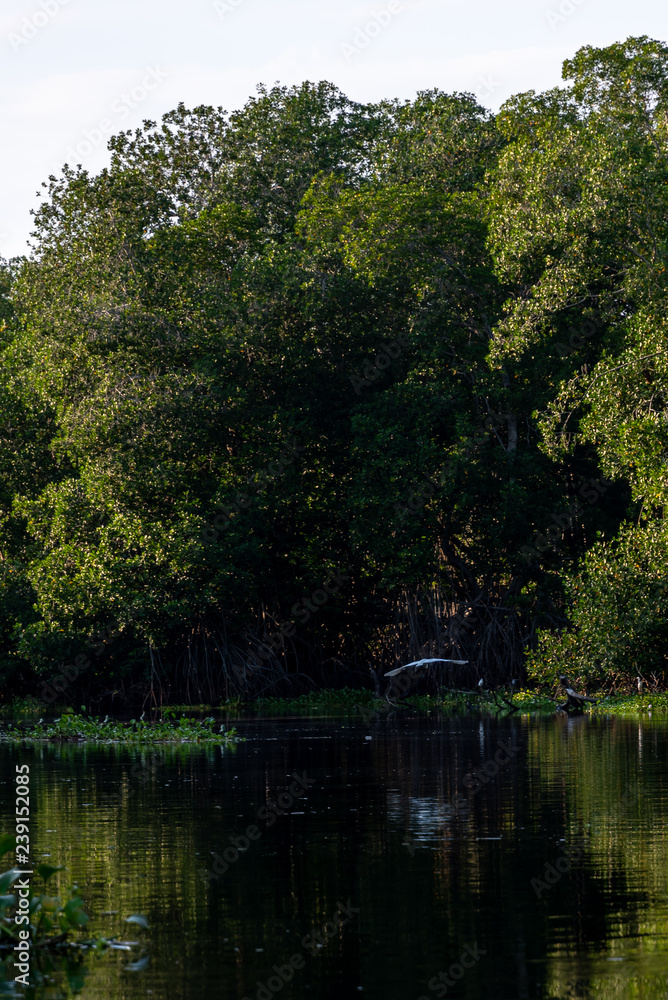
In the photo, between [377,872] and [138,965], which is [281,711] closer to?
[377,872]

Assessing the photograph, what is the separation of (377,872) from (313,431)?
29.2 metres

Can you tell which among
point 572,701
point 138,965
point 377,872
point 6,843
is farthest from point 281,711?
point 138,965

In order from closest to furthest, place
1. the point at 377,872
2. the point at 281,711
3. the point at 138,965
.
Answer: the point at 138,965 → the point at 377,872 → the point at 281,711

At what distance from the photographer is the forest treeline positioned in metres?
36.1

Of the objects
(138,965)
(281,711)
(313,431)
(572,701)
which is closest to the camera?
(138,965)

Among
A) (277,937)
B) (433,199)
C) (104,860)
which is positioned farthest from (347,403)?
(277,937)

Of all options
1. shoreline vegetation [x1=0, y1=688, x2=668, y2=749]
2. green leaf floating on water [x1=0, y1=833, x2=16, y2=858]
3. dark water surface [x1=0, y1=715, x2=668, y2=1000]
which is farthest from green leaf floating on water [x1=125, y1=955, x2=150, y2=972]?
shoreline vegetation [x1=0, y1=688, x2=668, y2=749]

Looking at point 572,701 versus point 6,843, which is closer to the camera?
point 6,843

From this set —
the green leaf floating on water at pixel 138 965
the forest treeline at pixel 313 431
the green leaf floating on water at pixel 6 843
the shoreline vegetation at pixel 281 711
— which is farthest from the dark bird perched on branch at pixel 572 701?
the green leaf floating on water at pixel 138 965

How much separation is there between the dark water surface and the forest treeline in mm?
16565

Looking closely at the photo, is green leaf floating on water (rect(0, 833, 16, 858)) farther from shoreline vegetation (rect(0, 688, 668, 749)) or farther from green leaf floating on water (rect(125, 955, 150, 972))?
shoreline vegetation (rect(0, 688, 668, 749))

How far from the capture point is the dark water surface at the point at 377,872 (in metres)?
7.20

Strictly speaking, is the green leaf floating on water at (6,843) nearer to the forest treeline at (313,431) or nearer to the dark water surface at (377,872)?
the dark water surface at (377,872)

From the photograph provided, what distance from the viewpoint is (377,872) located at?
33.0 feet
